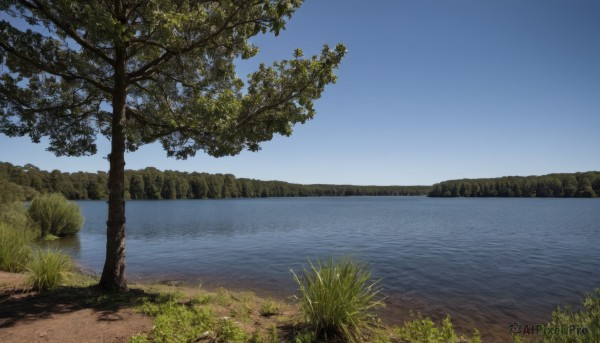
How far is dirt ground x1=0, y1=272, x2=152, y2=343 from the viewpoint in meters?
6.26

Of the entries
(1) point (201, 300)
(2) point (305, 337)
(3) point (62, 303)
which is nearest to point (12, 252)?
(3) point (62, 303)

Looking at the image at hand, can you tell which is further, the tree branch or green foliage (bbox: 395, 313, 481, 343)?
the tree branch

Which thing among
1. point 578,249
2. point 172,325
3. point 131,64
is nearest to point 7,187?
point 131,64

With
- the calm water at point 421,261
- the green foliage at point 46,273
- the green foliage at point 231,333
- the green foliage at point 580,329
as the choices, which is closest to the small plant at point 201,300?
the green foliage at point 231,333

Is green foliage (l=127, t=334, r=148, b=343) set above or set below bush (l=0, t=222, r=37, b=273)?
below

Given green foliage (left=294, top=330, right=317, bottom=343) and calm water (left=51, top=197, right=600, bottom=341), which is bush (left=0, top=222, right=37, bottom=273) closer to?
calm water (left=51, top=197, right=600, bottom=341)

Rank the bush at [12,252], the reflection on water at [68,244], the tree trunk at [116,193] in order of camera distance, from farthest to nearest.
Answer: the reflection on water at [68,244] → the bush at [12,252] → the tree trunk at [116,193]

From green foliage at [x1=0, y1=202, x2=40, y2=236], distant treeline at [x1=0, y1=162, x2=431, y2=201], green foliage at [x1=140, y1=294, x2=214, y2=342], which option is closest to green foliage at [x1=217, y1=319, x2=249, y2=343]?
green foliage at [x1=140, y1=294, x2=214, y2=342]

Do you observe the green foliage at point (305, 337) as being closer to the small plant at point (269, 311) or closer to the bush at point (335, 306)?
the bush at point (335, 306)

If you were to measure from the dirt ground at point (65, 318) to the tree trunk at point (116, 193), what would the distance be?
2.22 ft

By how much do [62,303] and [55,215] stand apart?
88.1 feet

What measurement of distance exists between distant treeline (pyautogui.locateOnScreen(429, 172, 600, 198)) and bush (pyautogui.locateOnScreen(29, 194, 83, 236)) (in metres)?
178

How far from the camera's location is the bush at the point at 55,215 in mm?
28580

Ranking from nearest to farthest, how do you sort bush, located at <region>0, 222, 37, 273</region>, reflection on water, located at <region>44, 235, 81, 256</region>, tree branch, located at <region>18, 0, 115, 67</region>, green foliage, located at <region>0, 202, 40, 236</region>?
tree branch, located at <region>18, 0, 115, 67</region> < bush, located at <region>0, 222, 37, 273</region> < green foliage, located at <region>0, 202, 40, 236</region> < reflection on water, located at <region>44, 235, 81, 256</region>
